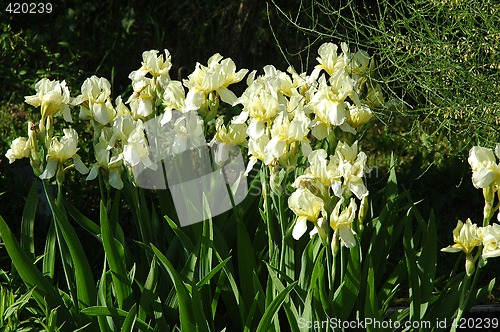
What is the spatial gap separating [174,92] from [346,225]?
0.62 metres

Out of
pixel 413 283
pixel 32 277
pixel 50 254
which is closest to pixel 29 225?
pixel 50 254

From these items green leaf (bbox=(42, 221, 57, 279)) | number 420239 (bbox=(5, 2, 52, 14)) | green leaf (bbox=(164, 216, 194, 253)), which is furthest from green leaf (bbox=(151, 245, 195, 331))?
number 420239 (bbox=(5, 2, 52, 14))

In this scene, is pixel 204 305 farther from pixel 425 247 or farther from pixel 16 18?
pixel 16 18

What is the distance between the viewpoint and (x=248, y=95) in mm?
1867

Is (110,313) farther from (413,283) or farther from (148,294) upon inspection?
(413,283)

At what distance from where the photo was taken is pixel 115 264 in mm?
1853

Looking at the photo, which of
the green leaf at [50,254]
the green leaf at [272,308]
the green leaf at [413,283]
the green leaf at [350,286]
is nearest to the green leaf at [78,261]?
the green leaf at [50,254]

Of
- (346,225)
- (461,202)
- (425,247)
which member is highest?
(346,225)

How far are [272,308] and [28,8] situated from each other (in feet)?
8.19

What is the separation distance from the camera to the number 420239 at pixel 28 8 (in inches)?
139

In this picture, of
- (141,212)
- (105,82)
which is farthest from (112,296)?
(105,82)

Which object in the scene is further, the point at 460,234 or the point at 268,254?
the point at 268,254

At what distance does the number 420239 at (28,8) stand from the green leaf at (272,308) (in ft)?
7.53

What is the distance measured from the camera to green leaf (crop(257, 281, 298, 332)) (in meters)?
1.68
